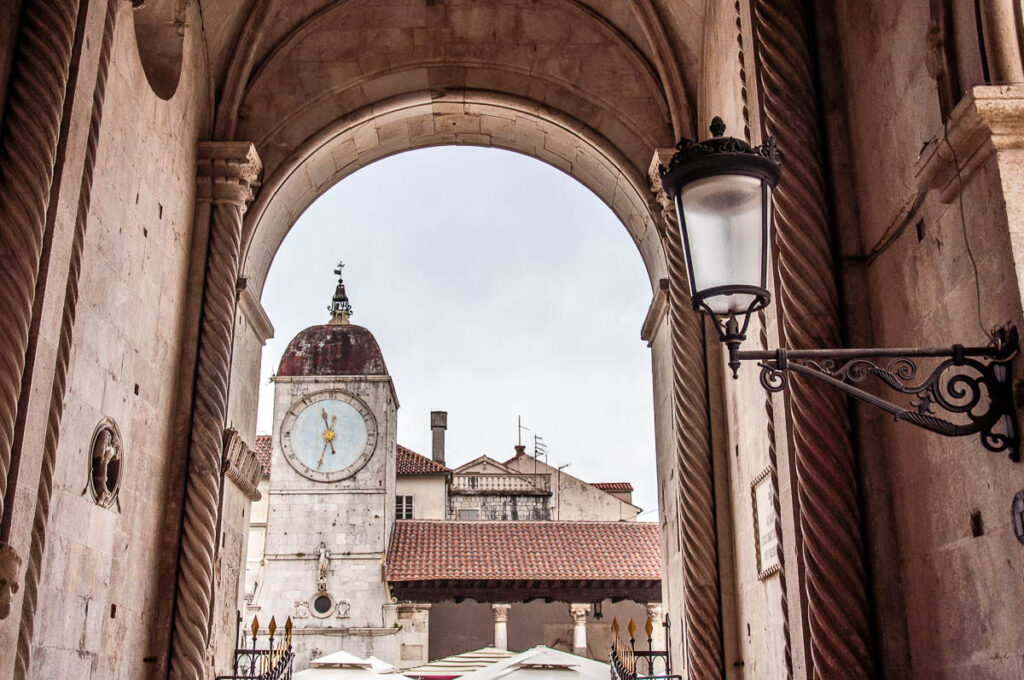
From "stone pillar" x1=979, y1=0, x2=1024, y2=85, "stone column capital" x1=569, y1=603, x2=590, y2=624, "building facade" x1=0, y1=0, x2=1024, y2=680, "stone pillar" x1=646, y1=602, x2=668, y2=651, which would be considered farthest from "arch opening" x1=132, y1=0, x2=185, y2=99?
"stone column capital" x1=569, y1=603, x2=590, y2=624

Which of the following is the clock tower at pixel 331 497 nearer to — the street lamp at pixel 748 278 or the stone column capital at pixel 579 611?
the stone column capital at pixel 579 611

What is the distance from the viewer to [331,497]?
1091 inches

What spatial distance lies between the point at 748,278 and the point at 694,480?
4905 mm

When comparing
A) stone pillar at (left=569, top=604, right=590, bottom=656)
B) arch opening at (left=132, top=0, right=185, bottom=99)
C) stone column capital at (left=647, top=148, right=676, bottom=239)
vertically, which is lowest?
stone pillar at (left=569, top=604, right=590, bottom=656)

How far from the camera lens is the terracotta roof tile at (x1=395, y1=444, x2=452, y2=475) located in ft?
105

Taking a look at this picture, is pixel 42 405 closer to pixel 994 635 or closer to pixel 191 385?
pixel 191 385

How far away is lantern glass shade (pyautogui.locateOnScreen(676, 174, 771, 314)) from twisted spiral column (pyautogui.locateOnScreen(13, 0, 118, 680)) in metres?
3.66

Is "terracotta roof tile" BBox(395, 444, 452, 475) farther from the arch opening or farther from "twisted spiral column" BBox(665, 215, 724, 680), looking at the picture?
the arch opening

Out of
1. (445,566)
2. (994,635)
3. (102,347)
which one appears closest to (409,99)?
(102,347)

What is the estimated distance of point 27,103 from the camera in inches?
222

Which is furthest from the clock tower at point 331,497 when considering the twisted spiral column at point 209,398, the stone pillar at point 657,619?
the twisted spiral column at point 209,398

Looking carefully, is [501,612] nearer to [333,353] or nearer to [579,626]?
[579,626]

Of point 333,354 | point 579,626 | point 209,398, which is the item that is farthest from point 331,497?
point 209,398

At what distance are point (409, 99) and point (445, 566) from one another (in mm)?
16589
